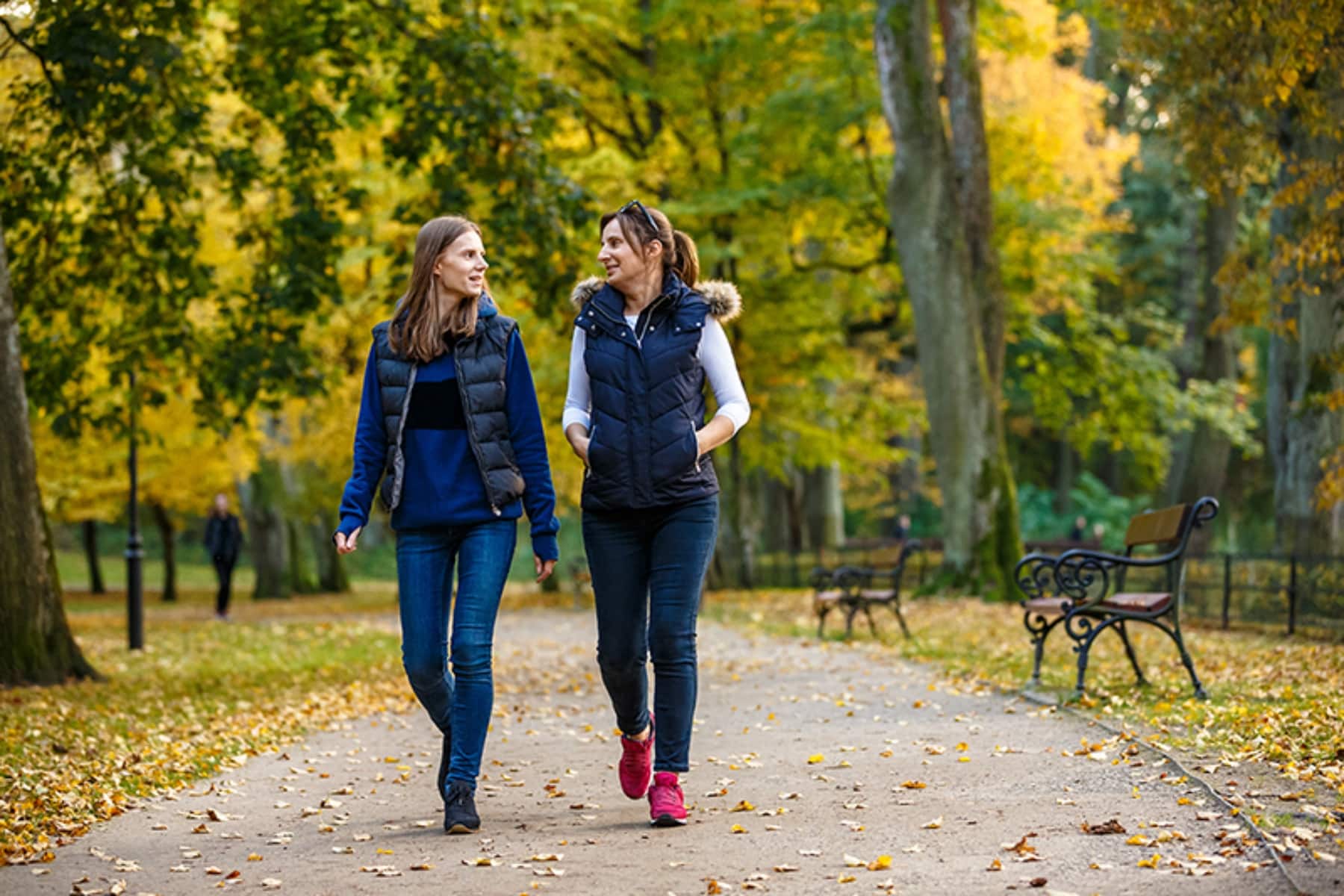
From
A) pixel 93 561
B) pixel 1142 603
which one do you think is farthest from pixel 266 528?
pixel 1142 603

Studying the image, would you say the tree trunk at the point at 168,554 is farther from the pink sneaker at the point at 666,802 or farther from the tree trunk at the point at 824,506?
the pink sneaker at the point at 666,802

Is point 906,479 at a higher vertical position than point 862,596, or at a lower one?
higher

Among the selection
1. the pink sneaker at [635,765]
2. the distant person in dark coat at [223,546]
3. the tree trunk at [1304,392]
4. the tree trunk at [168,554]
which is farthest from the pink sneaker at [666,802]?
the tree trunk at [168,554]

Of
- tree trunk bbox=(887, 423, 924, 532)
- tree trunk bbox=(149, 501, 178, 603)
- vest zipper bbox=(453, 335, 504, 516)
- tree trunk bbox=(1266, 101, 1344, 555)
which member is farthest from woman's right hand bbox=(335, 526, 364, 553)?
tree trunk bbox=(887, 423, 924, 532)

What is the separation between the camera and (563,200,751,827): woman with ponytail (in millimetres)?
6074

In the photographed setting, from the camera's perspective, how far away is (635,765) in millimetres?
6398

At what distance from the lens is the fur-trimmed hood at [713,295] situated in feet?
20.7

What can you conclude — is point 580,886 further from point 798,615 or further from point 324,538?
point 324,538

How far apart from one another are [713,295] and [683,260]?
0.19 meters

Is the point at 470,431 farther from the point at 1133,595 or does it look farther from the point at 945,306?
the point at 945,306

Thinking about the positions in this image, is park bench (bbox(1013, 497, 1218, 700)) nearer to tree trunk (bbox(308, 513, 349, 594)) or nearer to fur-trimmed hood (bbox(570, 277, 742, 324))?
fur-trimmed hood (bbox(570, 277, 742, 324))

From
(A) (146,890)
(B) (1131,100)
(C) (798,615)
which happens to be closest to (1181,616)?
(C) (798,615)

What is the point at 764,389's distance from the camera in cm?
2889

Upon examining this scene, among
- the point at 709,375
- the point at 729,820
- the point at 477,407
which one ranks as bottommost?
the point at 729,820
